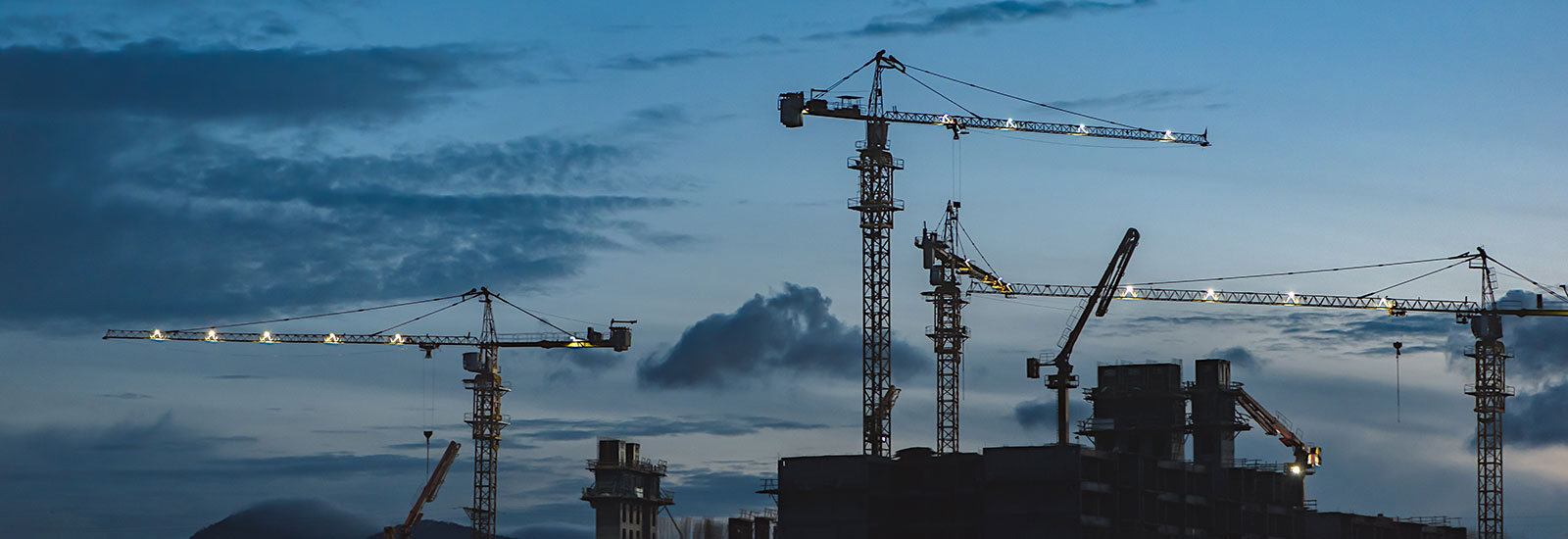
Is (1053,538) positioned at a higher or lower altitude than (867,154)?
lower

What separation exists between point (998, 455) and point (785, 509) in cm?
2121

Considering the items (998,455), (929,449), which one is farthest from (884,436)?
(998,455)

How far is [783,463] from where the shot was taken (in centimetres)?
18912

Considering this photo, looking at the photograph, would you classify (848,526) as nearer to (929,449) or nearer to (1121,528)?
(929,449)

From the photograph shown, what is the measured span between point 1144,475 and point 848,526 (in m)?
30.2

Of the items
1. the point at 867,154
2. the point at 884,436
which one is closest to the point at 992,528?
the point at 884,436

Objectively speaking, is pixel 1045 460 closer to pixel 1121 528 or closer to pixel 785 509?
pixel 1121 528

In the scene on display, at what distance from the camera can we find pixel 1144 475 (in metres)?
194

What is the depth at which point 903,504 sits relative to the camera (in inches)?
7515

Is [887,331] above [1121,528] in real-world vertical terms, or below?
above

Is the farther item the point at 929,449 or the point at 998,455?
the point at 929,449

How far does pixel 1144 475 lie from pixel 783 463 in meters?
35.6

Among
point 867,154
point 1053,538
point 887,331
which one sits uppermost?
point 867,154

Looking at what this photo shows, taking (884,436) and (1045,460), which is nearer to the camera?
(1045,460)
